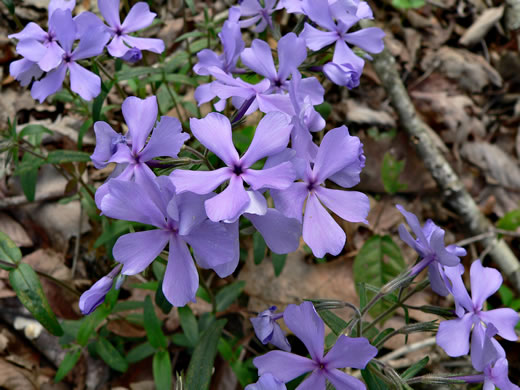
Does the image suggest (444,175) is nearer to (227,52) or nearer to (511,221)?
(511,221)

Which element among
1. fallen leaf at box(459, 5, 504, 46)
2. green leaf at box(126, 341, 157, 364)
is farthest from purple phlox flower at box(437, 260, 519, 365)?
fallen leaf at box(459, 5, 504, 46)

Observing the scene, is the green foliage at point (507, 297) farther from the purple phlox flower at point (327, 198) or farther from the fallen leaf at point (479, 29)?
the fallen leaf at point (479, 29)

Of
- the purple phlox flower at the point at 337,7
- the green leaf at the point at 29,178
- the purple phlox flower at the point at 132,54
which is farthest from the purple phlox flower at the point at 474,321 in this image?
the green leaf at the point at 29,178

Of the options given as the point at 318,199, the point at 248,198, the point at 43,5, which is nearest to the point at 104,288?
the point at 248,198

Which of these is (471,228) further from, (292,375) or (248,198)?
(248,198)

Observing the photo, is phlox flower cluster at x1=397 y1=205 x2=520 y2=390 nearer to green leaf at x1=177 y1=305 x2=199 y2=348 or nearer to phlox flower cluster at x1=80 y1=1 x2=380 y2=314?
phlox flower cluster at x1=80 y1=1 x2=380 y2=314
